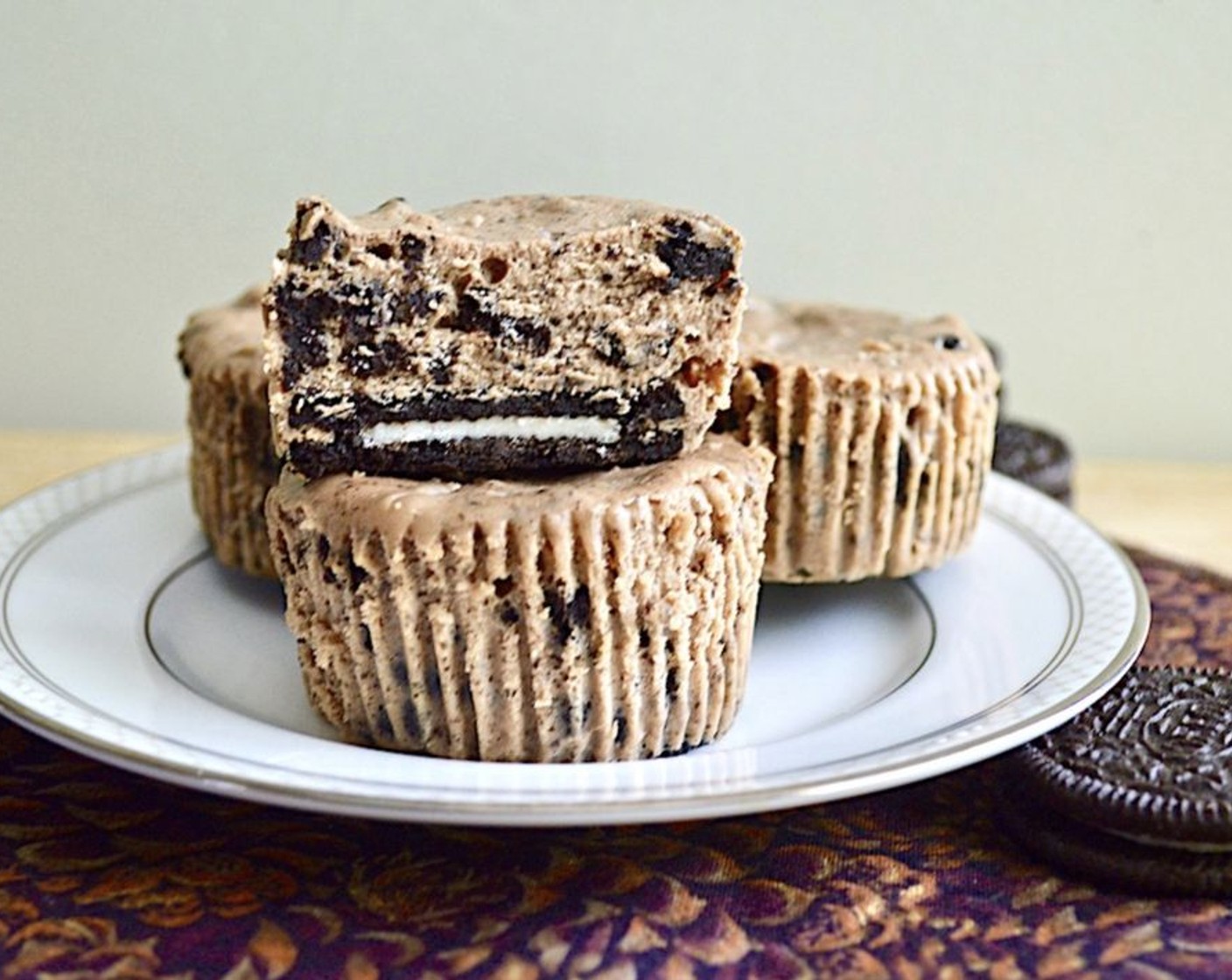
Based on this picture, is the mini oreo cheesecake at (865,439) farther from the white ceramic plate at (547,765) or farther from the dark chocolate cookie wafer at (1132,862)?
the dark chocolate cookie wafer at (1132,862)

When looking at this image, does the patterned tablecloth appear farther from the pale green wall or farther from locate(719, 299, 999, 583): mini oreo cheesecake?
the pale green wall

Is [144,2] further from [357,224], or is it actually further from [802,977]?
[802,977]

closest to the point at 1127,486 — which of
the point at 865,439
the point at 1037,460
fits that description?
the point at 1037,460

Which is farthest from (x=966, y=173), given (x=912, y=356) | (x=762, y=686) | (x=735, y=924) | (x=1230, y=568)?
(x=735, y=924)

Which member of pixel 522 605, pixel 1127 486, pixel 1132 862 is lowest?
pixel 1127 486

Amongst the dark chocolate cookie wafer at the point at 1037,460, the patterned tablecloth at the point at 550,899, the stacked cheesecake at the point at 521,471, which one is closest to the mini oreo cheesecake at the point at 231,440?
the stacked cheesecake at the point at 521,471

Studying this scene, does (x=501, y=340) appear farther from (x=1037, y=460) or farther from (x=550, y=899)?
(x=1037, y=460)
